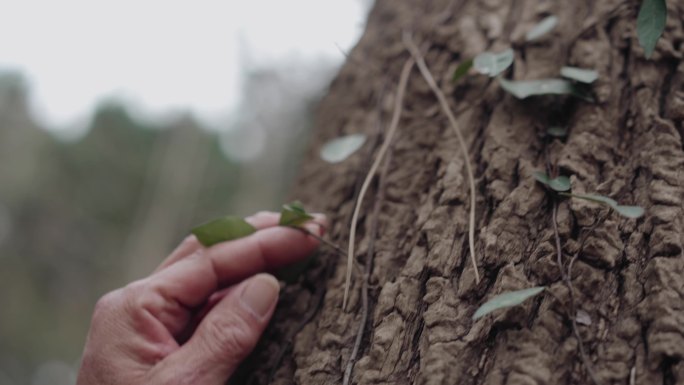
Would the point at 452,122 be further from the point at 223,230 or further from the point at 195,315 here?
the point at 195,315

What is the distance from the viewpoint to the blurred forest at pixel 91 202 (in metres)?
13.4

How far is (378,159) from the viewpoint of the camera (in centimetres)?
115

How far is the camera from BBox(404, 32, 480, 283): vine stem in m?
0.88

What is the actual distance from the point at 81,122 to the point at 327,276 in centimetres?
1856

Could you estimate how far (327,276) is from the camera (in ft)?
3.46

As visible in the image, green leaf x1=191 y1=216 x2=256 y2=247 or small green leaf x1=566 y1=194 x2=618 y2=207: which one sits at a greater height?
green leaf x1=191 y1=216 x2=256 y2=247

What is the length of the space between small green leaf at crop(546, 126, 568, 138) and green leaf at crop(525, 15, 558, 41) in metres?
0.24

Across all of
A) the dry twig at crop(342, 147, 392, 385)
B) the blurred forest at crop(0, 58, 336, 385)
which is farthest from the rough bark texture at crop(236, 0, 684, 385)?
the blurred forest at crop(0, 58, 336, 385)

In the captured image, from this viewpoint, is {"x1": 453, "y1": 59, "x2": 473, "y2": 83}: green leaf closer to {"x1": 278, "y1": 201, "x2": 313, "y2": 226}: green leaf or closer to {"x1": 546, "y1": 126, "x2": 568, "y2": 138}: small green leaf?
{"x1": 546, "y1": 126, "x2": 568, "y2": 138}: small green leaf

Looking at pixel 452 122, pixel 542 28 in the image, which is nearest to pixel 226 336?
pixel 452 122

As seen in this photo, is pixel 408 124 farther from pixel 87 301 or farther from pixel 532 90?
pixel 87 301

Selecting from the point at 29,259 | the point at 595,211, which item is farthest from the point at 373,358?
the point at 29,259

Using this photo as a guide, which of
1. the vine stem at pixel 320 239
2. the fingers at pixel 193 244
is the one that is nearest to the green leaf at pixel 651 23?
the vine stem at pixel 320 239

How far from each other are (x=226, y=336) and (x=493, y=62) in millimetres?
654
